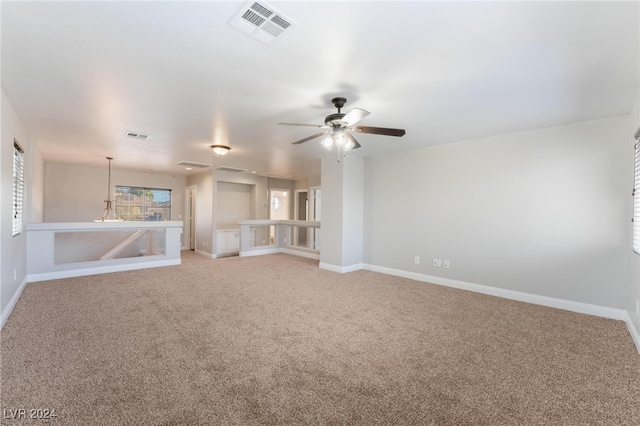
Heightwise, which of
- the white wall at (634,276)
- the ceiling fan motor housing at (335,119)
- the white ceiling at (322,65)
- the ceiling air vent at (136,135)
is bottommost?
the white wall at (634,276)

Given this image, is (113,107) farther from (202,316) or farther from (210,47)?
(202,316)

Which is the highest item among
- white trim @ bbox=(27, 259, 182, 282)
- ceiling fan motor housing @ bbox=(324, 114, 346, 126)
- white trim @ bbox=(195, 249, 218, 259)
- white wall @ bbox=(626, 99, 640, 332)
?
ceiling fan motor housing @ bbox=(324, 114, 346, 126)

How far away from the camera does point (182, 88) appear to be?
271 centimetres

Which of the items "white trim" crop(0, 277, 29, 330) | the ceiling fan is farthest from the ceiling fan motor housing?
"white trim" crop(0, 277, 29, 330)

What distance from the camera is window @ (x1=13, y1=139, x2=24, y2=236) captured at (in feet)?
12.0

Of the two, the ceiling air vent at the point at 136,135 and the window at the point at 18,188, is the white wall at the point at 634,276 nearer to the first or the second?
the ceiling air vent at the point at 136,135

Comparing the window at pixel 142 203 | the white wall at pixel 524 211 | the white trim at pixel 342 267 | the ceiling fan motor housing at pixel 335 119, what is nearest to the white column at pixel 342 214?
the white trim at pixel 342 267

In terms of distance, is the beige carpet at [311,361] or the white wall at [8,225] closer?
the beige carpet at [311,361]

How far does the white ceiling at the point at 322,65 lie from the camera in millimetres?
1697

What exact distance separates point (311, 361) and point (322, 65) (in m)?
2.34

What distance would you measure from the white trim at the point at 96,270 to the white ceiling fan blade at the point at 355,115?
5.34 meters

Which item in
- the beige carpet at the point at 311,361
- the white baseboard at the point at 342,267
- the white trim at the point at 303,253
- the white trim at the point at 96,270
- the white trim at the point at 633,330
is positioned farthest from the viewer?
the white trim at the point at 303,253

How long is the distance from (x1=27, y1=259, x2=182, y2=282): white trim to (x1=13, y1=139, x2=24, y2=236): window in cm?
117

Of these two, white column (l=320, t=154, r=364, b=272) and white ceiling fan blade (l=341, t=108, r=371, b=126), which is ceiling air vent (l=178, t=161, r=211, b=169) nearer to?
white column (l=320, t=154, r=364, b=272)
